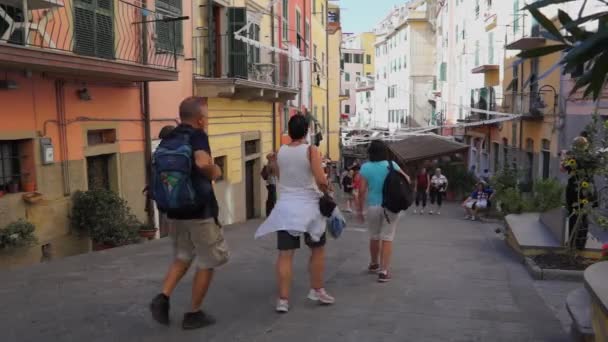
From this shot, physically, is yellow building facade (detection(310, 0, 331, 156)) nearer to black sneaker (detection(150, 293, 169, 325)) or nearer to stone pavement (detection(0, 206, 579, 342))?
stone pavement (detection(0, 206, 579, 342))

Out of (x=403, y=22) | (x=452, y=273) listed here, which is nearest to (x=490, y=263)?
(x=452, y=273)

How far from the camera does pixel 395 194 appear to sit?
6.25 m

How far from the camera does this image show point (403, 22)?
171ft

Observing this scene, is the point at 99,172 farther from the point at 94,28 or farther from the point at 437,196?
the point at 437,196

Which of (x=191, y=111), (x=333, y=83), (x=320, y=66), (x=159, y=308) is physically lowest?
(x=159, y=308)

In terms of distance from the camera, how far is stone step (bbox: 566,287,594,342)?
3959 mm

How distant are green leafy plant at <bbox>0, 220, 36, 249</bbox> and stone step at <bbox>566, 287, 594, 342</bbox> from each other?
21.6 ft

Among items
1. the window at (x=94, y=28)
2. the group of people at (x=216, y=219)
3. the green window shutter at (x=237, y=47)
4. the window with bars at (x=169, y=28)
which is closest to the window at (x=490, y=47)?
the green window shutter at (x=237, y=47)

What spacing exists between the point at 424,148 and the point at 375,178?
25.9 m

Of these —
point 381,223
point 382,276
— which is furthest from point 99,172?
point 382,276

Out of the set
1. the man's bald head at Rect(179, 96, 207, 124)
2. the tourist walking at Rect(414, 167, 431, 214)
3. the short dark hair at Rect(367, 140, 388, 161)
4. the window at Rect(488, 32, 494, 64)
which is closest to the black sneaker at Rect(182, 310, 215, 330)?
the man's bald head at Rect(179, 96, 207, 124)

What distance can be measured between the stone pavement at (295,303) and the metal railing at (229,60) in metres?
6.82

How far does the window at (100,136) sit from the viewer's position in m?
9.85

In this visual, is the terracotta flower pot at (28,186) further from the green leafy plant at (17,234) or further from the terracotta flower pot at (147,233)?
the terracotta flower pot at (147,233)
